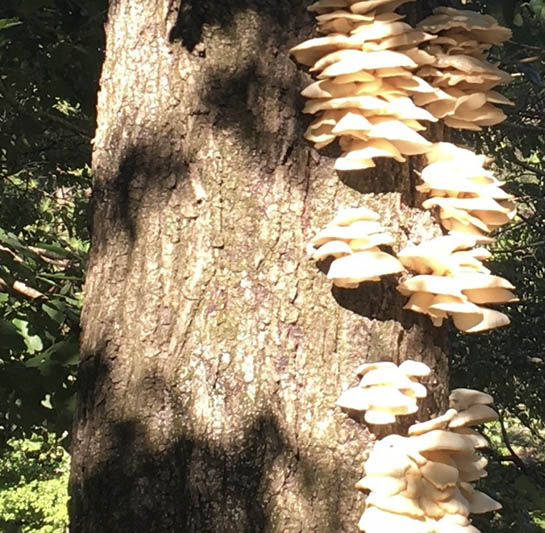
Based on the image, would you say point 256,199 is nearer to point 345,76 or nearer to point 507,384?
point 345,76

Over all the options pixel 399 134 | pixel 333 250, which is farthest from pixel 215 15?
pixel 333 250

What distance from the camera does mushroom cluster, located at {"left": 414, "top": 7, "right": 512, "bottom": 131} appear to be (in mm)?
1699

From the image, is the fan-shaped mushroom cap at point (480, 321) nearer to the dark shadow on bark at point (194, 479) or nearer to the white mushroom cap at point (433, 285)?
the white mushroom cap at point (433, 285)

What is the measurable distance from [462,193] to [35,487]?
903 centimetres

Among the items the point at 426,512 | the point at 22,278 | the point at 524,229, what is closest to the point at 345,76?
the point at 426,512

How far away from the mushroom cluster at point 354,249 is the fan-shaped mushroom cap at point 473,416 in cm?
33

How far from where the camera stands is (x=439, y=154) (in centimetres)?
167

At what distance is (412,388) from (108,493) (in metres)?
0.63

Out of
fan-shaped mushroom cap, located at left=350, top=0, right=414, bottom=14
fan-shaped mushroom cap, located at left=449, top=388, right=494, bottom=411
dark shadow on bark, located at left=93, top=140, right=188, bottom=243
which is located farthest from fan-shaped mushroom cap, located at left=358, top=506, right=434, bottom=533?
fan-shaped mushroom cap, located at left=350, top=0, right=414, bottom=14

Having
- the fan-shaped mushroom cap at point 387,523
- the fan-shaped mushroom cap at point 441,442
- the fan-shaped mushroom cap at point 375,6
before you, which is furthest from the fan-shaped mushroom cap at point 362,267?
the fan-shaped mushroom cap at point 375,6

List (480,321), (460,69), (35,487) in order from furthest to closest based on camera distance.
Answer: (35,487) < (460,69) < (480,321)

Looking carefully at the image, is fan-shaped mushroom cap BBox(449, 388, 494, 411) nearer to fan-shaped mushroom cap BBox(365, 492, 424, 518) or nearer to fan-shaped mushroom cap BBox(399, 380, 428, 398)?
fan-shaped mushroom cap BBox(399, 380, 428, 398)

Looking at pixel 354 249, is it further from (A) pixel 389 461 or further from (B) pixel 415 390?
(A) pixel 389 461

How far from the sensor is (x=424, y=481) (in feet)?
4.72
